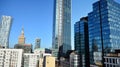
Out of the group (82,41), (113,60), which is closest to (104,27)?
(82,41)

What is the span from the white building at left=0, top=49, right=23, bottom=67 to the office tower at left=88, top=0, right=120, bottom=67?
9126cm

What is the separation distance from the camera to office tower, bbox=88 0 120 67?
111375 mm

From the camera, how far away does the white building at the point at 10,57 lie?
589ft

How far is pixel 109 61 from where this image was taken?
8375cm

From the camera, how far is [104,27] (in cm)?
11506

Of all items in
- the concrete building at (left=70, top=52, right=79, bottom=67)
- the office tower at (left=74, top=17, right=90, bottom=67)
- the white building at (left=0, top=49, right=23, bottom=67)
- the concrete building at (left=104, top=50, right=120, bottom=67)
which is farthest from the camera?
the white building at (left=0, top=49, right=23, bottom=67)

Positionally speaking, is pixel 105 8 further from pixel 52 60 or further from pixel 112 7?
pixel 52 60

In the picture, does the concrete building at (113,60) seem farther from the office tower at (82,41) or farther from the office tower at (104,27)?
the office tower at (82,41)

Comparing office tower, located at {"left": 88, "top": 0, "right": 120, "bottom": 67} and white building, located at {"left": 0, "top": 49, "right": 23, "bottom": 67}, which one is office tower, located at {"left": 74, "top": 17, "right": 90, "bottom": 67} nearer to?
office tower, located at {"left": 88, "top": 0, "right": 120, "bottom": 67}

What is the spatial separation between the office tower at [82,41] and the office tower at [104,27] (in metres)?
9.80

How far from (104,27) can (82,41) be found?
2997 centimetres

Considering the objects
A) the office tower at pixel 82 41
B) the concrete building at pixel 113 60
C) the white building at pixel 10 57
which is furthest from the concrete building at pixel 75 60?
the white building at pixel 10 57

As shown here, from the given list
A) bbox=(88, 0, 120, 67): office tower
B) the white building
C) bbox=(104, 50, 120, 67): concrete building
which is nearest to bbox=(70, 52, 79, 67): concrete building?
bbox=(88, 0, 120, 67): office tower

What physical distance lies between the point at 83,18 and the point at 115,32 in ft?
123
